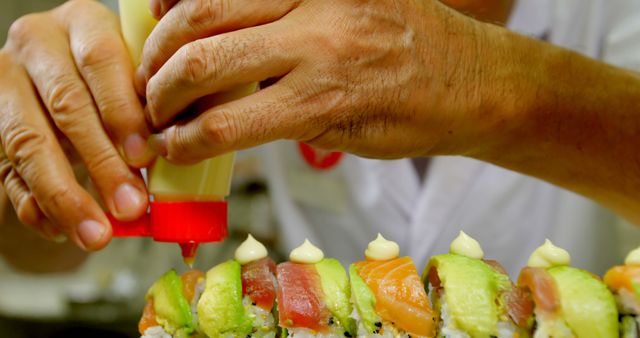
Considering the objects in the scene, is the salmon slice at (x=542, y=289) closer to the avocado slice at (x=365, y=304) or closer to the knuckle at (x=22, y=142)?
the avocado slice at (x=365, y=304)

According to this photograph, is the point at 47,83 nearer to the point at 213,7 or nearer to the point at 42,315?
the point at 213,7

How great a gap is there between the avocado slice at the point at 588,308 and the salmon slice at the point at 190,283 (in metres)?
0.54

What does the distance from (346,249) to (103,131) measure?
4.31 feet

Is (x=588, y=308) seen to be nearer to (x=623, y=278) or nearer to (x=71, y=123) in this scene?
(x=623, y=278)

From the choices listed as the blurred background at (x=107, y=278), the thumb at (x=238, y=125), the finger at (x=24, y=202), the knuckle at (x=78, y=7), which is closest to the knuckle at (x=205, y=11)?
the thumb at (x=238, y=125)

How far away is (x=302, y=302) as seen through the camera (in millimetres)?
872

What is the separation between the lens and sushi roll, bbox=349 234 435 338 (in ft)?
2.83

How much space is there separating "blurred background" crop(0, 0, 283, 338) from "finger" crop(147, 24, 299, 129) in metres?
1.56

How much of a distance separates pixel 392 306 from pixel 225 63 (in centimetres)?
42

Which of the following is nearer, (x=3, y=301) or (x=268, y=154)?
→ (x=268, y=154)

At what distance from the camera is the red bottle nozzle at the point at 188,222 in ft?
3.16

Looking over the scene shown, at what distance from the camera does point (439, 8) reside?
3.37 ft

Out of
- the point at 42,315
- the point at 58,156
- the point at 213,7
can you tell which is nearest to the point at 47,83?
the point at 58,156

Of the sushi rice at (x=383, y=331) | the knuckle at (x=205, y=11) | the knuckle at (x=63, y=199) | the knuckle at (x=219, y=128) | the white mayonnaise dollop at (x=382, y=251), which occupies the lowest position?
the knuckle at (x=63, y=199)
